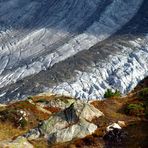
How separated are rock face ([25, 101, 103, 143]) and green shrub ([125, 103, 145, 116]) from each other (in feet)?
6.47

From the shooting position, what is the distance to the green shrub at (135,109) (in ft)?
126

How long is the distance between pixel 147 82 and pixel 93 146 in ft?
67.4

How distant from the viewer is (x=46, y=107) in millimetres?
47219

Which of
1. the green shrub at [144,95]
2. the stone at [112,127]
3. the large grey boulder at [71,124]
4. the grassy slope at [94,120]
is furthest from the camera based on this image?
the green shrub at [144,95]

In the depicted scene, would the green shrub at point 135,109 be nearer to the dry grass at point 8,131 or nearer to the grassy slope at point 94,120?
the grassy slope at point 94,120

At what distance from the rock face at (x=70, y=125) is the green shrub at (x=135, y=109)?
1.97m

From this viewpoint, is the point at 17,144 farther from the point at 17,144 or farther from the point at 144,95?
the point at 144,95

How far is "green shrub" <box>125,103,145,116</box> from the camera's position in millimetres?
38312

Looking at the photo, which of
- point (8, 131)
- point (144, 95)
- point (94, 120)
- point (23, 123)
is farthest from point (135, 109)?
point (8, 131)

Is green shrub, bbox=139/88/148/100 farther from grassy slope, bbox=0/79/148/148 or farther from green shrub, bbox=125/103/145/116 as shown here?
green shrub, bbox=125/103/145/116

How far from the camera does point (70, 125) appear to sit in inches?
1421

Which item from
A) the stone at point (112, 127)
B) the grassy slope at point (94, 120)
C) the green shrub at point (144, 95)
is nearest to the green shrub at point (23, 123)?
the grassy slope at point (94, 120)

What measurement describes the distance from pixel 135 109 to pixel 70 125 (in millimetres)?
5289

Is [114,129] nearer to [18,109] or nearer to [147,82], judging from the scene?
[18,109]
